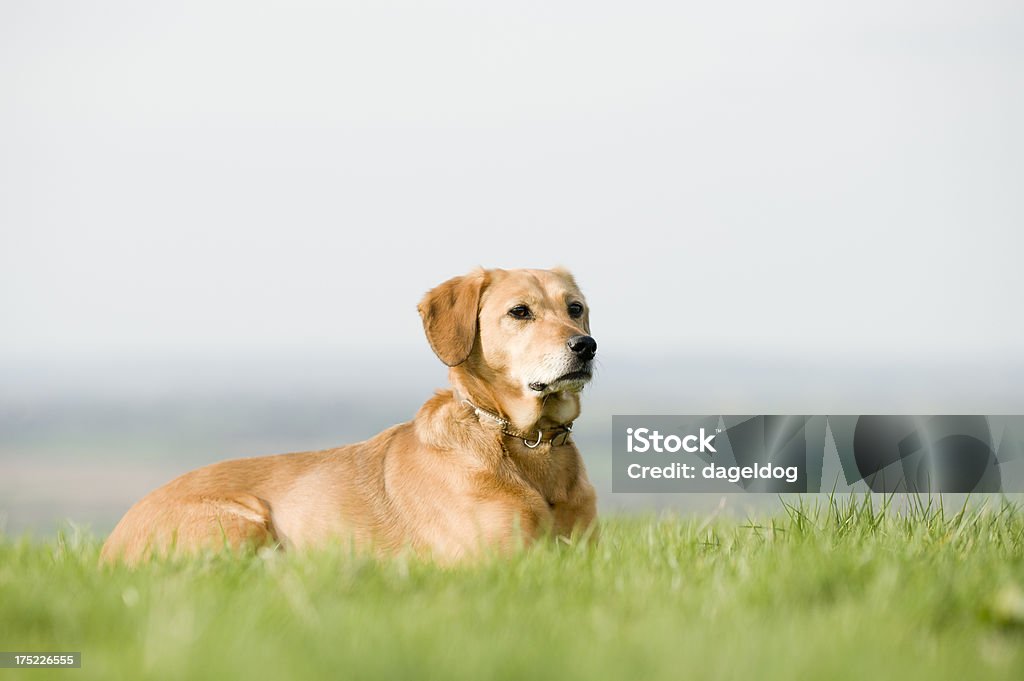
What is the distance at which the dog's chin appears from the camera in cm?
629

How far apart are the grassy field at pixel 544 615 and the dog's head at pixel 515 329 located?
3.65ft

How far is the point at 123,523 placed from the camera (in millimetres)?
6734

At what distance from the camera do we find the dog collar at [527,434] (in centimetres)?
654

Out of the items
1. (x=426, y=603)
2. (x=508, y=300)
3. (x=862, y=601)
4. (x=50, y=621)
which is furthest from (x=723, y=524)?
(x=50, y=621)

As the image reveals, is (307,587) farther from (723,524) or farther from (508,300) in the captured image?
(723,524)

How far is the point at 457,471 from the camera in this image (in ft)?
21.1

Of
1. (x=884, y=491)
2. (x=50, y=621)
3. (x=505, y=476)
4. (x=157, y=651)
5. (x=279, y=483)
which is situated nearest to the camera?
(x=157, y=651)

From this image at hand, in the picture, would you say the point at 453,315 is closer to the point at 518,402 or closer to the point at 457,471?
the point at 518,402

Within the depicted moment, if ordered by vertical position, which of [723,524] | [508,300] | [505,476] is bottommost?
[723,524]

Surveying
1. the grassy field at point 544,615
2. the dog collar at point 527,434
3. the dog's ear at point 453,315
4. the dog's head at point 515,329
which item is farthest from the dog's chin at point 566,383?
the grassy field at point 544,615

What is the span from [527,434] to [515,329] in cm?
65

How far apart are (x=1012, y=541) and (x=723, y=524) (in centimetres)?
188

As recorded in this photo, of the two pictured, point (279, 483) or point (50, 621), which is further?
point (279, 483)

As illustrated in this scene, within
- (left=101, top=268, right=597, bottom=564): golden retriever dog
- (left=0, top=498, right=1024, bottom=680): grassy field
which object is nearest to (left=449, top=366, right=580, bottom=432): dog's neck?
(left=101, top=268, right=597, bottom=564): golden retriever dog
